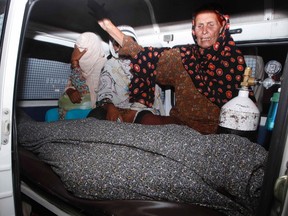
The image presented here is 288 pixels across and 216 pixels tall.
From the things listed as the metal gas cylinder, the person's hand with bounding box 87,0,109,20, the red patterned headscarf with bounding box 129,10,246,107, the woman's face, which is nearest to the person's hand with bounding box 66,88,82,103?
the red patterned headscarf with bounding box 129,10,246,107

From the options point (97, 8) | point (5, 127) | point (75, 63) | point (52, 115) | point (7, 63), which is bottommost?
point (52, 115)

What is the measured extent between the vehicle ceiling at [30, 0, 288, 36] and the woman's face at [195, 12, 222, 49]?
13 centimetres

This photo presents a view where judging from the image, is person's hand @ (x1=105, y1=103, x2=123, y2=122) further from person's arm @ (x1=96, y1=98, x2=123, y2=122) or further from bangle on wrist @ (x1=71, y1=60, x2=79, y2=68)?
bangle on wrist @ (x1=71, y1=60, x2=79, y2=68)

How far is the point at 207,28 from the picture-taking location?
1.71m

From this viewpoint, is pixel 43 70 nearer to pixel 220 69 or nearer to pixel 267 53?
pixel 220 69

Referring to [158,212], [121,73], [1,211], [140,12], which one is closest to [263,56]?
[140,12]

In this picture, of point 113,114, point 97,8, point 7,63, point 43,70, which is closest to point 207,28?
point 97,8

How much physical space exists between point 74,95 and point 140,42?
900 mm

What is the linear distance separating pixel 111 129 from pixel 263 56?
1288 mm

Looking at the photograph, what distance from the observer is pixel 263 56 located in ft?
5.68

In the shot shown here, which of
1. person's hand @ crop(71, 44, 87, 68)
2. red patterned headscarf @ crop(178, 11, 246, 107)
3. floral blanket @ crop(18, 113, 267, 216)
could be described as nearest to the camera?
floral blanket @ crop(18, 113, 267, 216)

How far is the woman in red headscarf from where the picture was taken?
5.44 feet

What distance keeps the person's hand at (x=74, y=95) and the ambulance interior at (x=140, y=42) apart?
23 centimetres

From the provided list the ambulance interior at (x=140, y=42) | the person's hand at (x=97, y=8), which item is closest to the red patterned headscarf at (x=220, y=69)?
the ambulance interior at (x=140, y=42)
